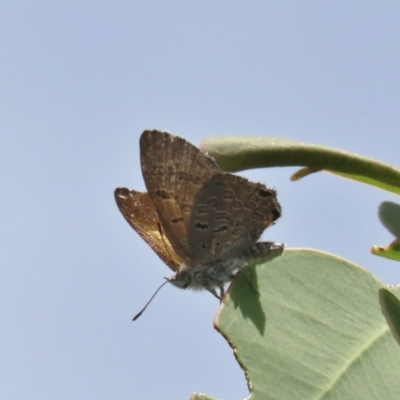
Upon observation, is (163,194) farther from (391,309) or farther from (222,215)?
(391,309)

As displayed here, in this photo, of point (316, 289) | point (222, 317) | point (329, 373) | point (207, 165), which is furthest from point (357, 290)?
point (207, 165)

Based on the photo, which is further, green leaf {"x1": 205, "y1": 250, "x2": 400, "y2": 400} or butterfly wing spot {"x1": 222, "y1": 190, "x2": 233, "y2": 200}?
butterfly wing spot {"x1": 222, "y1": 190, "x2": 233, "y2": 200}

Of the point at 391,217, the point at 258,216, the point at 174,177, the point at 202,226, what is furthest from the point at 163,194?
the point at 391,217

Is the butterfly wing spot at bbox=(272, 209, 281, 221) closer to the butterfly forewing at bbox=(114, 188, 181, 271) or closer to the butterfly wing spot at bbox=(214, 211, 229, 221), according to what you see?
the butterfly wing spot at bbox=(214, 211, 229, 221)

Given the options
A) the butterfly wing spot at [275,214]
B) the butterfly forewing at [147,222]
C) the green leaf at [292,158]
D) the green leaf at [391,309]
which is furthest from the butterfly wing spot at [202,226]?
the green leaf at [391,309]

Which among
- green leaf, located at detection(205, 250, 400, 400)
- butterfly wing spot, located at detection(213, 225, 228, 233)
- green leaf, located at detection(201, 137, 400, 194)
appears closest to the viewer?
green leaf, located at detection(201, 137, 400, 194)

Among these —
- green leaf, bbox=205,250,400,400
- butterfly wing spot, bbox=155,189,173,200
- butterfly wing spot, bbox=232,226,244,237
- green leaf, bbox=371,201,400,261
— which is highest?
butterfly wing spot, bbox=155,189,173,200

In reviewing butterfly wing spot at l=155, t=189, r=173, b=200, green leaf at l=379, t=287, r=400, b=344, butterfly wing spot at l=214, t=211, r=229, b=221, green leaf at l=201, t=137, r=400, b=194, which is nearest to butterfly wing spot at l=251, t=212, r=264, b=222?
butterfly wing spot at l=214, t=211, r=229, b=221
